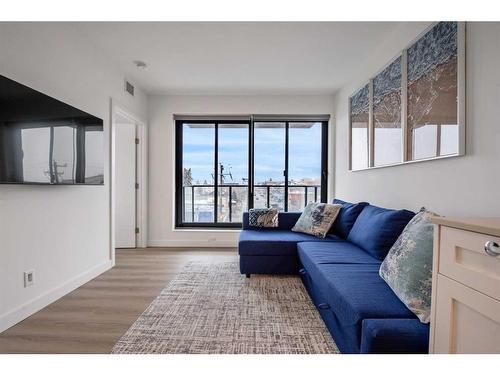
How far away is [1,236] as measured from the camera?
5.52 ft

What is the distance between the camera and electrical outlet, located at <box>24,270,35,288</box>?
187 centimetres

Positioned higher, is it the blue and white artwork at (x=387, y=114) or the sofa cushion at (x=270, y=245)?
the blue and white artwork at (x=387, y=114)

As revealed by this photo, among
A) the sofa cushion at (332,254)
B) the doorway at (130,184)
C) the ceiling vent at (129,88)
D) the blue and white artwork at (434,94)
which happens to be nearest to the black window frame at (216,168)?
the doorway at (130,184)

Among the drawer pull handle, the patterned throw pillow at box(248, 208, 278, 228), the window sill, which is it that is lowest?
the window sill

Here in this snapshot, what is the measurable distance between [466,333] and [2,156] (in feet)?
8.16

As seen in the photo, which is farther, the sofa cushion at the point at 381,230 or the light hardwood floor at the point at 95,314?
the sofa cushion at the point at 381,230

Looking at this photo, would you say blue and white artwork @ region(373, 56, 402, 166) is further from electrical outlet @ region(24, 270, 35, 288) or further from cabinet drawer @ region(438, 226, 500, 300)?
electrical outlet @ region(24, 270, 35, 288)

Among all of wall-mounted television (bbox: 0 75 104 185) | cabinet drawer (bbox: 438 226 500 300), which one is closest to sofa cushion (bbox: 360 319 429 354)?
cabinet drawer (bbox: 438 226 500 300)

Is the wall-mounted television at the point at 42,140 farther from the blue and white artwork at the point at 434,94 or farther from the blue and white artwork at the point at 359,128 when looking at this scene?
the blue and white artwork at the point at 359,128

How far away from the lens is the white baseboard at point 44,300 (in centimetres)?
174

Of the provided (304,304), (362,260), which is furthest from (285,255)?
(362,260)

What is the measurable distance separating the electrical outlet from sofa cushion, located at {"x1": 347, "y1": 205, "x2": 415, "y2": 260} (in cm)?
266

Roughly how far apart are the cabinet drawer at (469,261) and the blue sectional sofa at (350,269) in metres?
0.34
